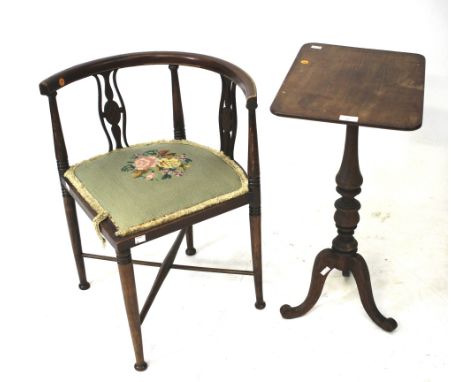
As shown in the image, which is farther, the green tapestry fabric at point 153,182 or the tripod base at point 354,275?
the tripod base at point 354,275

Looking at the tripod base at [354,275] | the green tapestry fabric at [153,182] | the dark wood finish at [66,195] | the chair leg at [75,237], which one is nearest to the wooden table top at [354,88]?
the green tapestry fabric at [153,182]

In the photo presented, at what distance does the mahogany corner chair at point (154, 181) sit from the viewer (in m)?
2.23

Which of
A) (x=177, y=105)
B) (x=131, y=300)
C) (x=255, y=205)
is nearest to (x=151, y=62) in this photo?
(x=177, y=105)

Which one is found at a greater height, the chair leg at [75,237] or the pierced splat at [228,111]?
the pierced splat at [228,111]

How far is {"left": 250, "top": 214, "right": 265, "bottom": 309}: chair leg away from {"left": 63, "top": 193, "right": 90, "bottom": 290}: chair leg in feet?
2.02

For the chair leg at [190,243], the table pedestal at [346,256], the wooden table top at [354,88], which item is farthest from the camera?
the chair leg at [190,243]

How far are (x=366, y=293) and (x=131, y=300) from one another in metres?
0.79

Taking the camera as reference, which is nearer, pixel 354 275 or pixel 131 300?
pixel 131 300

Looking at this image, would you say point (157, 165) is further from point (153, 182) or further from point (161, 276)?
point (161, 276)

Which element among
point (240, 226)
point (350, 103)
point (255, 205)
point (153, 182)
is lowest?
point (240, 226)

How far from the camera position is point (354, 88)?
2.27 metres

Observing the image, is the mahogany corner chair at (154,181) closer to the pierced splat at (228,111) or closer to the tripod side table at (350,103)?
the pierced splat at (228,111)

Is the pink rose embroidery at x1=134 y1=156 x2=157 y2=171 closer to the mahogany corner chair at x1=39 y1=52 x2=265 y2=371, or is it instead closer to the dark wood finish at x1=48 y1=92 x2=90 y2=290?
the mahogany corner chair at x1=39 y1=52 x2=265 y2=371

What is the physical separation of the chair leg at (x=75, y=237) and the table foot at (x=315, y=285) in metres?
0.73
